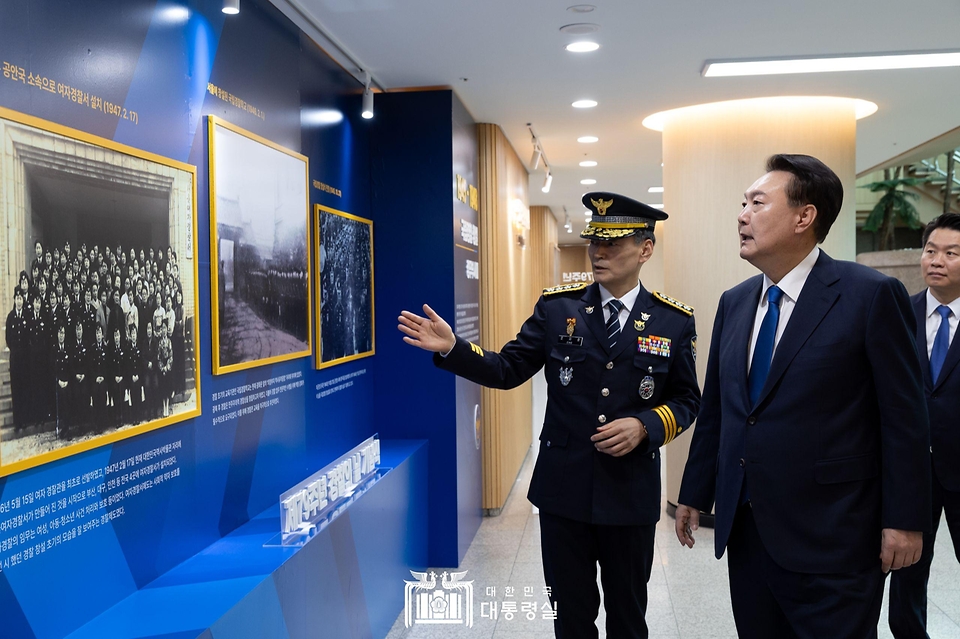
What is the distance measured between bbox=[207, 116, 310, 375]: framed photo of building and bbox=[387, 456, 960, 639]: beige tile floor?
177 cm

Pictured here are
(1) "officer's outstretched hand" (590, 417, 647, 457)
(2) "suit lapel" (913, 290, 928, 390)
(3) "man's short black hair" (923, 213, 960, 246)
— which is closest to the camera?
(1) "officer's outstretched hand" (590, 417, 647, 457)

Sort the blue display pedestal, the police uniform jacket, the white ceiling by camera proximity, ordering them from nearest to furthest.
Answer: the blue display pedestal, the police uniform jacket, the white ceiling

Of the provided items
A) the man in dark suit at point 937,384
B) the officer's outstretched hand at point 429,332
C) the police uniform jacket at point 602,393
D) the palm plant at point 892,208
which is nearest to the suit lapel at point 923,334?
the man in dark suit at point 937,384

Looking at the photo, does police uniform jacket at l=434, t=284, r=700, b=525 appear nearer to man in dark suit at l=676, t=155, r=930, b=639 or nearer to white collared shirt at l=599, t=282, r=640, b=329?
white collared shirt at l=599, t=282, r=640, b=329

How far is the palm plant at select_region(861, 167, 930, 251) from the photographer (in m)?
18.1

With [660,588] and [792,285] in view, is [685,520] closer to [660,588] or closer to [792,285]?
[792,285]

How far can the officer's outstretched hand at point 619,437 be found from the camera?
8.98ft

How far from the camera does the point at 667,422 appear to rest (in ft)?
9.37

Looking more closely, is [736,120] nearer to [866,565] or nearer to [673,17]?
[673,17]

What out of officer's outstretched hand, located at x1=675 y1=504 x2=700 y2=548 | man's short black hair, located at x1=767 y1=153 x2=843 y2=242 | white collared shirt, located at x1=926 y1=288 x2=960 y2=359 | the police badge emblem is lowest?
officer's outstretched hand, located at x1=675 y1=504 x2=700 y2=548

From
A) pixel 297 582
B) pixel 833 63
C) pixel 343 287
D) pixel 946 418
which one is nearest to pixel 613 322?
pixel 297 582

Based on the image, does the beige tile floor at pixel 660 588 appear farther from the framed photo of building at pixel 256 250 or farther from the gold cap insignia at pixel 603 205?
the gold cap insignia at pixel 603 205

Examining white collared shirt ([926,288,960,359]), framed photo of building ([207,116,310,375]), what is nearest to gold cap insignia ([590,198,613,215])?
framed photo of building ([207,116,310,375])

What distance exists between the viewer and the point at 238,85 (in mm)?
3357
